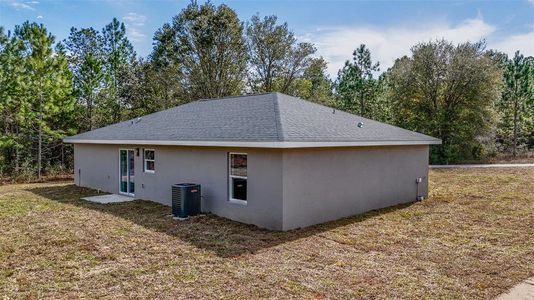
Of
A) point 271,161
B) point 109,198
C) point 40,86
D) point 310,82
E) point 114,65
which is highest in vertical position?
point 114,65

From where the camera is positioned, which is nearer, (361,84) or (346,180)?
(346,180)

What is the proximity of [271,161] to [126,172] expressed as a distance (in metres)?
7.38

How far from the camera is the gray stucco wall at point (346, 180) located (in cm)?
828

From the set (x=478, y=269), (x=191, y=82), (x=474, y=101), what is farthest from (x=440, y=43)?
(x=478, y=269)

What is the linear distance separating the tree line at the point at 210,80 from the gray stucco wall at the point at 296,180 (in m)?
9.18

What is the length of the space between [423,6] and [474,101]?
14303 millimetres

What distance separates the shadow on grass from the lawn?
25 millimetres

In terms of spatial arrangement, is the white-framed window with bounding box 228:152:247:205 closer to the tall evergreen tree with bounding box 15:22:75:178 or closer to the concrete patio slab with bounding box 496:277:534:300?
the concrete patio slab with bounding box 496:277:534:300

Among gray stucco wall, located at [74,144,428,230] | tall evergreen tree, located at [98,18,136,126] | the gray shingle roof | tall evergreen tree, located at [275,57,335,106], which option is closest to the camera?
gray stucco wall, located at [74,144,428,230]

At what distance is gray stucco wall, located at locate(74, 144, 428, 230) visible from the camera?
8.17m

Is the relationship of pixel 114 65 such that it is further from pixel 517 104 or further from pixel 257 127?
pixel 517 104

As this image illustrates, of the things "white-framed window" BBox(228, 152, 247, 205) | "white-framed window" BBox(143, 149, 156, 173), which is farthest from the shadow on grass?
"white-framed window" BBox(143, 149, 156, 173)

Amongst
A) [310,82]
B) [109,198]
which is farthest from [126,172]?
[310,82]

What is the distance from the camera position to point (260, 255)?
21.1ft
